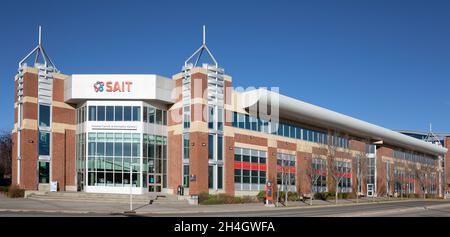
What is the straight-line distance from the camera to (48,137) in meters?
52.8

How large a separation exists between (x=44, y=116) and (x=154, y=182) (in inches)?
508

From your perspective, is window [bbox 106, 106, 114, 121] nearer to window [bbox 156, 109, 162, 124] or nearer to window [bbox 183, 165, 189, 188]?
window [bbox 156, 109, 162, 124]

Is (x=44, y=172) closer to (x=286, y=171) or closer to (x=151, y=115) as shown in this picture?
(x=151, y=115)

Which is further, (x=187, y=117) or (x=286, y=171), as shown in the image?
(x=286, y=171)

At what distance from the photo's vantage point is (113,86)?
2087 inches

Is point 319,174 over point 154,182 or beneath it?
over

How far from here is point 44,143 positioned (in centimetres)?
5256

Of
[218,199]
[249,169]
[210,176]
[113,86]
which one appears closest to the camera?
[218,199]

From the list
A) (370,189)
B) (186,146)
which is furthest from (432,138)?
(186,146)

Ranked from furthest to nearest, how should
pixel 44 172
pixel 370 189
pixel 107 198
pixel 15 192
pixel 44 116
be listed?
pixel 370 189 < pixel 44 116 < pixel 44 172 < pixel 15 192 < pixel 107 198

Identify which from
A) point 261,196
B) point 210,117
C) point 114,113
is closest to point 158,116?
point 114,113

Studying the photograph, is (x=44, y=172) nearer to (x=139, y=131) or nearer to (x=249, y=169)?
(x=139, y=131)

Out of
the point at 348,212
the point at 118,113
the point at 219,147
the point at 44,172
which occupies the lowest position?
the point at 348,212
